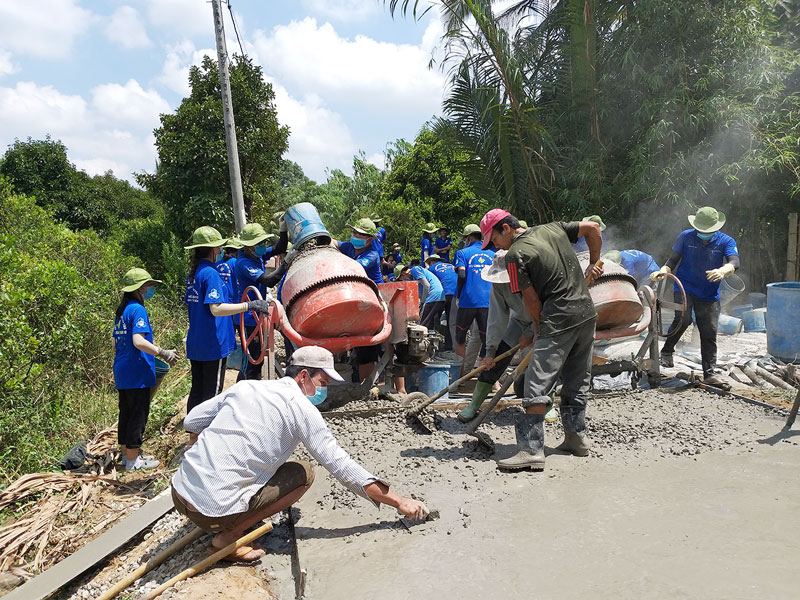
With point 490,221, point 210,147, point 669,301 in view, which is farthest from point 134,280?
point 210,147

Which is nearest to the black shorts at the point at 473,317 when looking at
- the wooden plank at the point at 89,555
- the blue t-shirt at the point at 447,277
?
the blue t-shirt at the point at 447,277

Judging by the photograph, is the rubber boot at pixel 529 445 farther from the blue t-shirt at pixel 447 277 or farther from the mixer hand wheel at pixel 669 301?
the blue t-shirt at pixel 447 277

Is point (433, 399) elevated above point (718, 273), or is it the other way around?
point (718, 273)

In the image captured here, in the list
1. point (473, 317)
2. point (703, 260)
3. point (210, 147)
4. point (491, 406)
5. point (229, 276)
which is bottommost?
point (491, 406)

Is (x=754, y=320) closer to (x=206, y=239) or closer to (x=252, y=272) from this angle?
(x=252, y=272)

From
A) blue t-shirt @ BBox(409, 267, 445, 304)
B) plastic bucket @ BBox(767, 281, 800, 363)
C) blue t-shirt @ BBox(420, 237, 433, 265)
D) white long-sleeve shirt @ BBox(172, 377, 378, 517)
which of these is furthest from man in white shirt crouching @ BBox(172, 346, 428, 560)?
blue t-shirt @ BBox(420, 237, 433, 265)

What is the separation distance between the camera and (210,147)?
1224cm

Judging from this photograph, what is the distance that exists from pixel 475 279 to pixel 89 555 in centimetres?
445

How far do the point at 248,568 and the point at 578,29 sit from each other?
10797 mm

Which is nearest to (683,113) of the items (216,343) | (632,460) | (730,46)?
(730,46)

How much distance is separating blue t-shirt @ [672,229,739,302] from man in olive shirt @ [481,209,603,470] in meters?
2.42

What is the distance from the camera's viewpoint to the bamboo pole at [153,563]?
2.81 m

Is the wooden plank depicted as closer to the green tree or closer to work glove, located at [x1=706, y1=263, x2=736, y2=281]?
work glove, located at [x1=706, y1=263, x2=736, y2=281]

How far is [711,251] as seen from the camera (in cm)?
584
